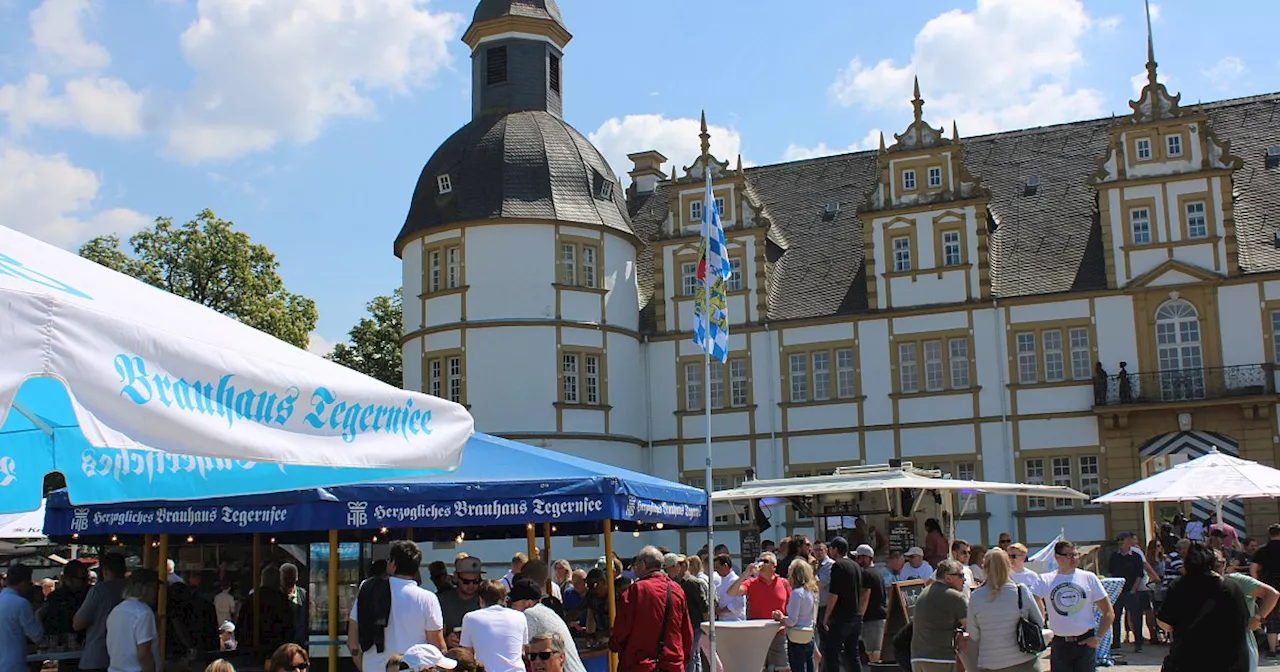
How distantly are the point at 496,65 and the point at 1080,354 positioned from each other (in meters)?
17.8

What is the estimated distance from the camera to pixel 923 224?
3369cm

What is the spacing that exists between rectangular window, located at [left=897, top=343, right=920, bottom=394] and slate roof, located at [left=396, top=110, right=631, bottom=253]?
8119 mm

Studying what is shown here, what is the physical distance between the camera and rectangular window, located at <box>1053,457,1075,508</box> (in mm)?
31953

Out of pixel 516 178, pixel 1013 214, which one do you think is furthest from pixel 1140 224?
pixel 516 178

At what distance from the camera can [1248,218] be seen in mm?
32688

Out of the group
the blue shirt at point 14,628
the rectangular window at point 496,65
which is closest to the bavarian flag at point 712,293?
the blue shirt at point 14,628

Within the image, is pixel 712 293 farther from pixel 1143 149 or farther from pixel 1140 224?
pixel 1143 149

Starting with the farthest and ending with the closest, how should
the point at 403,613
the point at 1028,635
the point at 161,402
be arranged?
1. the point at 1028,635
2. the point at 403,613
3. the point at 161,402

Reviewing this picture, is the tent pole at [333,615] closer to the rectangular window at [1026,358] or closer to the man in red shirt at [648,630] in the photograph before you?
the man in red shirt at [648,630]

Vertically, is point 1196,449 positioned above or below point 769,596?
above

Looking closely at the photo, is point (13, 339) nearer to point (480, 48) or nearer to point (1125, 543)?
point (1125, 543)

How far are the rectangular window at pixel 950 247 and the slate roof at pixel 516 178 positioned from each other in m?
8.46

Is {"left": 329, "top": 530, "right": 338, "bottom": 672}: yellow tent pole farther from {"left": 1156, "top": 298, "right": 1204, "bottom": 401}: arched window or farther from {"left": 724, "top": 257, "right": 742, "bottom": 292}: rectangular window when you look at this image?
{"left": 724, "top": 257, "right": 742, "bottom": 292}: rectangular window

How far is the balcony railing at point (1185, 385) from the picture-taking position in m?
30.1
